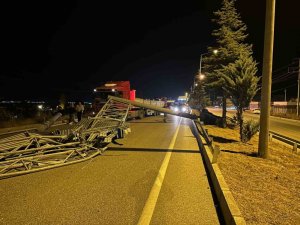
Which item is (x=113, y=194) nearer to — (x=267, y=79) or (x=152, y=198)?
(x=152, y=198)

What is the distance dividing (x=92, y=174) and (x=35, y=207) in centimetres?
274

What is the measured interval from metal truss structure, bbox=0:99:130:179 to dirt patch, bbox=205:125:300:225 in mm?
4766

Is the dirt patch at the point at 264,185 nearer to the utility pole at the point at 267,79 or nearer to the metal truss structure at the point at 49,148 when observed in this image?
the utility pole at the point at 267,79

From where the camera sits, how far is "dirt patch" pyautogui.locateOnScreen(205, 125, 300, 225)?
539 cm

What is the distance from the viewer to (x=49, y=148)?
10.6 metres

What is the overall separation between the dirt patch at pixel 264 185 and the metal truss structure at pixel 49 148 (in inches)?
188

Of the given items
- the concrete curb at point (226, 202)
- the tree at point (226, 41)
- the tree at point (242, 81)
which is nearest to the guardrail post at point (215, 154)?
the concrete curb at point (226, 202)

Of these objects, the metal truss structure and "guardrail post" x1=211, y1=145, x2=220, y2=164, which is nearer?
the metal truss structure

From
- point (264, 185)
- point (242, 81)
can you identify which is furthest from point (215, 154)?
point (242, 81)

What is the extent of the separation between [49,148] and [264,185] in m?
6.87

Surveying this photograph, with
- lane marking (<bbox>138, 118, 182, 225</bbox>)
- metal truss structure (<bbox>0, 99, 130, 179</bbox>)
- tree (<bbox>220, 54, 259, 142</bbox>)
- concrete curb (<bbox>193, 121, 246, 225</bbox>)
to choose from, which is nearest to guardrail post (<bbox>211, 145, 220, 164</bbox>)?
concrete curb (<bbox>193, 121, 246, 225</bbox>)

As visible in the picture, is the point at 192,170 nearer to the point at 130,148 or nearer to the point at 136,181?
the point at 136,181

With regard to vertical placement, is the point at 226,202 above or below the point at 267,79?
below

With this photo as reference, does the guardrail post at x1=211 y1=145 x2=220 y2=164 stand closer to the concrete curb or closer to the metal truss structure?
the concrete curb
